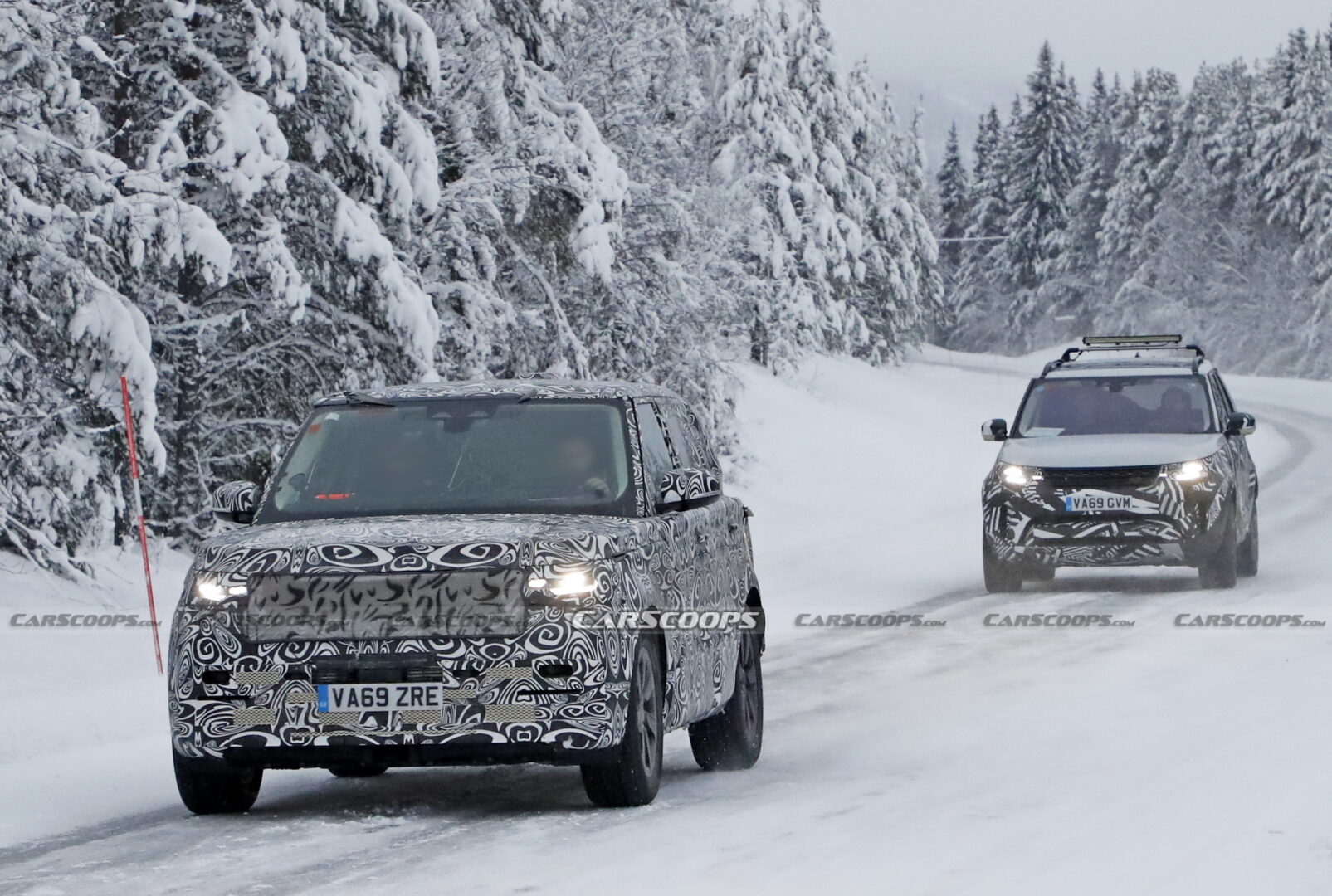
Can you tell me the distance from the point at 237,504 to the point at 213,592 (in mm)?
1036

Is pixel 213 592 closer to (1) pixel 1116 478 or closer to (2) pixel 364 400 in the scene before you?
(2) pixel 364 400

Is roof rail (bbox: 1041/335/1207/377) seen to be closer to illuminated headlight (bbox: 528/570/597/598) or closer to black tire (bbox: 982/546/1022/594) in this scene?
black tire (bbox: 982/546/1022/594)

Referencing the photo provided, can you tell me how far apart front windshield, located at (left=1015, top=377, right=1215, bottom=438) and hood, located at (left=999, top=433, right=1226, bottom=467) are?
37cm

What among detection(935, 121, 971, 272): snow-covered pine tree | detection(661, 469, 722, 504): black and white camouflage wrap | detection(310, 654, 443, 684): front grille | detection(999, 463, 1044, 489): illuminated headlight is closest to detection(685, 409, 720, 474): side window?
detection(661, 469, 722, 504): black and white camouflage wrap

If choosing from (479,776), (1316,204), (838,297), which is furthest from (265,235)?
(1316,204)

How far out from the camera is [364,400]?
9172 millimetres

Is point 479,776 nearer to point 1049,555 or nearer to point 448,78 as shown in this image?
point 1049,555

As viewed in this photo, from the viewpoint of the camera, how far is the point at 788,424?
43.0 meters

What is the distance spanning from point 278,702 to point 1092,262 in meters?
112

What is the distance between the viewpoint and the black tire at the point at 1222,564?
17.6 metres

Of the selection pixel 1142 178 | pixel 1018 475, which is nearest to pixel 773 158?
pixel 1018 475

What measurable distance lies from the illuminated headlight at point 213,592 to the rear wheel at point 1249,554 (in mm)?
12531

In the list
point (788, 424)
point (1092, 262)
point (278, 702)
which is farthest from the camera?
point (1092, 262)

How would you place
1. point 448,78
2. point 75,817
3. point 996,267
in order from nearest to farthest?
1. point 75,817
2. point 448,78
3. point 996,267
